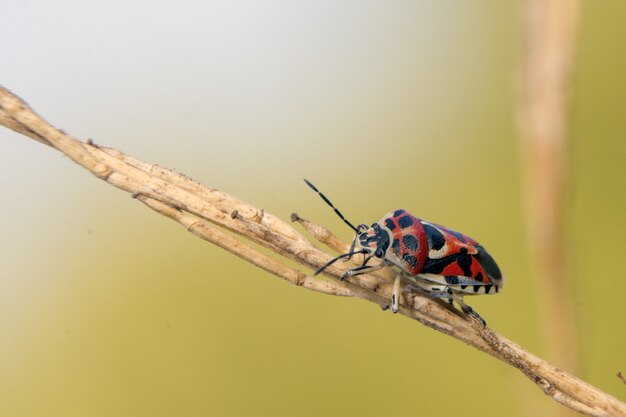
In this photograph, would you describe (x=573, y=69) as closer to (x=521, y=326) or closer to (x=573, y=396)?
(x=573, y=396)

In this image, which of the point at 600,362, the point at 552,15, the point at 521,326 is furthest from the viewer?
the point at 521,326

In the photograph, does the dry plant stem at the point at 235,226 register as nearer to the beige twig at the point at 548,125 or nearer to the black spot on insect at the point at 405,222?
the beige twig at the point at 548,125

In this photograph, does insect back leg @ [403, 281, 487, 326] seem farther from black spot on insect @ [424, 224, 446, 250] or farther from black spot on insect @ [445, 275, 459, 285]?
black spot on insect @ [424, 224, 446, 250]

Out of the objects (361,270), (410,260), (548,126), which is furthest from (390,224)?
(548,126)

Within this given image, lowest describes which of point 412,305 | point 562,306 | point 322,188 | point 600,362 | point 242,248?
point 242,248

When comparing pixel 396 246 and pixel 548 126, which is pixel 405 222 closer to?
pixel 396 246

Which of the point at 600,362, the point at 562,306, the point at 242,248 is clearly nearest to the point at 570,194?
the point at 562,306
